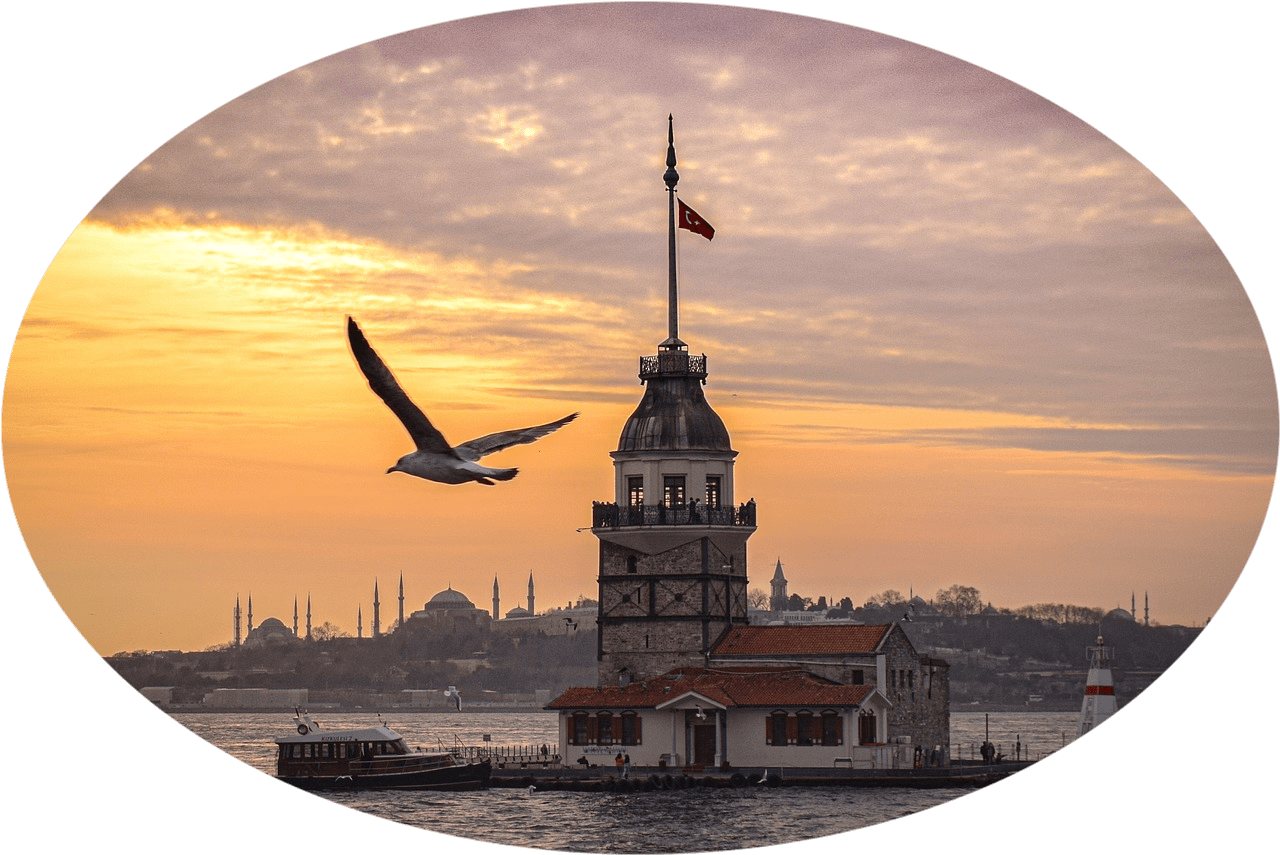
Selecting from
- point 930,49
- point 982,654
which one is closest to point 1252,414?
point 930,49

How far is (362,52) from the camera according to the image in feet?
167

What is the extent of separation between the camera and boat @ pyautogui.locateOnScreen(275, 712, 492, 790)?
69750 millimetres

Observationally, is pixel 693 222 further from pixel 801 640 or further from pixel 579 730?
pixel 579 730

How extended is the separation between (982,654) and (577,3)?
2278 inches

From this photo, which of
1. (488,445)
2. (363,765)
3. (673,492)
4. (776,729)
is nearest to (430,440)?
(488,445)

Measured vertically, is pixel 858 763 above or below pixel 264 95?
below

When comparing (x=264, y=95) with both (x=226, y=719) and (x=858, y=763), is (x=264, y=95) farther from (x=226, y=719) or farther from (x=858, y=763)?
(x=226, y=719)

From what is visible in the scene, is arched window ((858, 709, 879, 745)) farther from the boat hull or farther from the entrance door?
the boat hull

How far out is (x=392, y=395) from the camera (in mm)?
39438

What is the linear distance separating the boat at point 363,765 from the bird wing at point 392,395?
30.1 meters

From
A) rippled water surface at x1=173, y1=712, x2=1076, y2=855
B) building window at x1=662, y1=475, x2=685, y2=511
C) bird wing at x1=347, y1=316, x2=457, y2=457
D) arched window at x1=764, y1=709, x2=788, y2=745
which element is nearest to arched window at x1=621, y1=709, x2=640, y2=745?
rippled water surface at x1=173, y1=712, x2=1076, y2=855

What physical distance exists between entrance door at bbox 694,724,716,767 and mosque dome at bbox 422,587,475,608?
68.4 ft

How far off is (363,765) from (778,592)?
1372 cm

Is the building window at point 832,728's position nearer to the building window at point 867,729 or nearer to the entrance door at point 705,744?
the building window at point 867,729
